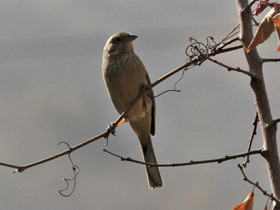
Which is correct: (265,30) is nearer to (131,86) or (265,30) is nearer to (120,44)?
(131,86)

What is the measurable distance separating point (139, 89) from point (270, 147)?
2.76 m

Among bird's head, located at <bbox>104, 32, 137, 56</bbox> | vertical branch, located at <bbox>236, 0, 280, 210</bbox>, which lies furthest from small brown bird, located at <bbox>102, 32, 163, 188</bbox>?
vertical branch, located at <bbox>236, 0, 280, 210</bbox>

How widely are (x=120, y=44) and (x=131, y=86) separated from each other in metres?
0.75

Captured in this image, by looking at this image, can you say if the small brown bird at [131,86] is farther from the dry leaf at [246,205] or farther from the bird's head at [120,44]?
the dry leaf at [246,205]

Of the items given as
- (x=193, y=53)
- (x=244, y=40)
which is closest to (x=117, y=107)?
(x=193, y=53)

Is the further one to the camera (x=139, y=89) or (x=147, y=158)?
(x=147, y=158)

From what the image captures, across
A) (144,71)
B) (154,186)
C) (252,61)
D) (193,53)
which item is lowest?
(154,186)

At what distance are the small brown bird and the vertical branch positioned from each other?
2192 mm

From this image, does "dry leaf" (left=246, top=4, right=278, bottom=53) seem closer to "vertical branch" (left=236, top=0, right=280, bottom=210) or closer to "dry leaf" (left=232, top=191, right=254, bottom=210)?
"vertical branch" (left=236, top=0, right=280, bottom=210)

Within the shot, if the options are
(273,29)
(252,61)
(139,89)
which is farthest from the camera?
(139,89)

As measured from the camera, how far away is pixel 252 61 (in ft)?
7.81

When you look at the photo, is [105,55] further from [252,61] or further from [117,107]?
[252,61]

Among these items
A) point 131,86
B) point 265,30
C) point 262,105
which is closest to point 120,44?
point 131,86

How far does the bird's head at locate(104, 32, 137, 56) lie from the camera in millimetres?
5405
